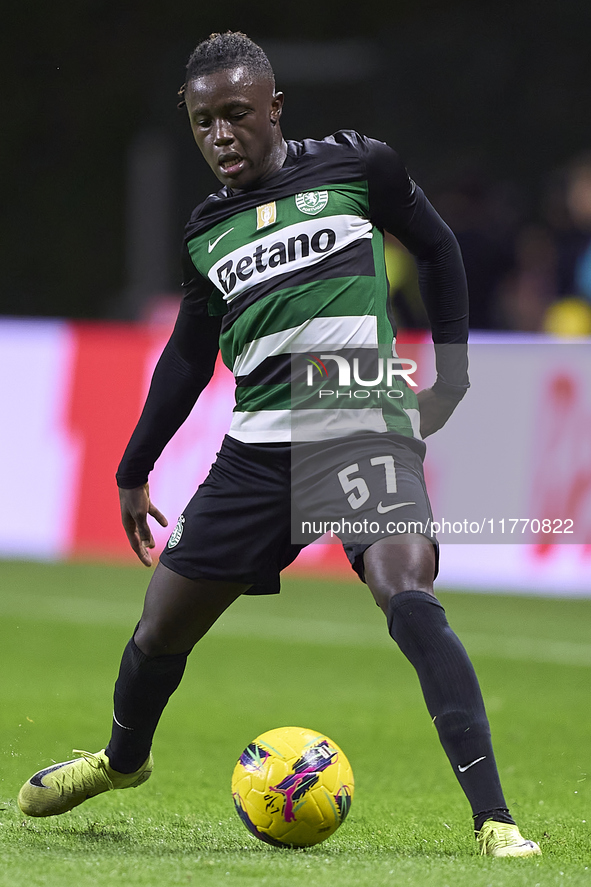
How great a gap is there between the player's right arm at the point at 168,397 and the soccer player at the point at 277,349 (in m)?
0.04

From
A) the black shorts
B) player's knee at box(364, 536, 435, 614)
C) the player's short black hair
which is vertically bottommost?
player's knee at box(364, 536, 435, 614)

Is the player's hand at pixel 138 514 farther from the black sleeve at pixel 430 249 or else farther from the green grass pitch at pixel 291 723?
the black sleeve at pixel 430 249

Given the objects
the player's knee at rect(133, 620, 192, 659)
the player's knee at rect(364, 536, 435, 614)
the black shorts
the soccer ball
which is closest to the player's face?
the black shorts

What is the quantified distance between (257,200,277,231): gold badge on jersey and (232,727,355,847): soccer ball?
1.53 m

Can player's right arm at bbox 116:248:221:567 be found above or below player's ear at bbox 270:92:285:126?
below

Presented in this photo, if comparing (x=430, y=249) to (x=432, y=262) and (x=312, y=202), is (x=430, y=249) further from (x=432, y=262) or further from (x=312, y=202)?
(x=312, y=202)

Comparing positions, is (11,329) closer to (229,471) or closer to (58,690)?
(58,690)

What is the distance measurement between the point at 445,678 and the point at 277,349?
108cm

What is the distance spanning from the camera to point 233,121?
4000mm

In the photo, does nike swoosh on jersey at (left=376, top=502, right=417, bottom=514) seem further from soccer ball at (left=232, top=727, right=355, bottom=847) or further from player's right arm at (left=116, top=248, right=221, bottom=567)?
player's right arm at (left=116, top=248, right=221, bottom=567)

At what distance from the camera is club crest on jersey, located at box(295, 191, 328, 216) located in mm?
4020

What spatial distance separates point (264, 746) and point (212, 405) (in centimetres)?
589

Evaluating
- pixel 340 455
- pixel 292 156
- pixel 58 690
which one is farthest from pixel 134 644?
pixel 58 690

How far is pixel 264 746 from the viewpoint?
3.99 meters
